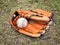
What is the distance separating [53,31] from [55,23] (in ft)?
0.76

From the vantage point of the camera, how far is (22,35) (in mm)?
4453

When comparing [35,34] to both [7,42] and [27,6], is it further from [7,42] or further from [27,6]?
[27,6]

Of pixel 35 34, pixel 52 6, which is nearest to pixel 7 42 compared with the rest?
pixel 35 34

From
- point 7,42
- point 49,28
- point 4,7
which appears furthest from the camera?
point 4,7

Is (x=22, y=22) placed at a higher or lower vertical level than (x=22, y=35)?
higher

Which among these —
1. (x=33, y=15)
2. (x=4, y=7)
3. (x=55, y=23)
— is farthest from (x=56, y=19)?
(x=4, y=7)

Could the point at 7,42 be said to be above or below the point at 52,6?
below

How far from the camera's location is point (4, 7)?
16.6ft

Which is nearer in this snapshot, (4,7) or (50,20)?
Answer: (50,20)

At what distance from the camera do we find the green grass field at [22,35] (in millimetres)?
4336

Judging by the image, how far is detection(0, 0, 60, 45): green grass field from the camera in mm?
4336

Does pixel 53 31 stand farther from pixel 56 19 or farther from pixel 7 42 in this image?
pixel 7 42

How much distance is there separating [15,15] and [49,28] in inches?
26.2

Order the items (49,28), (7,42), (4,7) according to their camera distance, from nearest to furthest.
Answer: (7,42), (49,28), (4,7)
